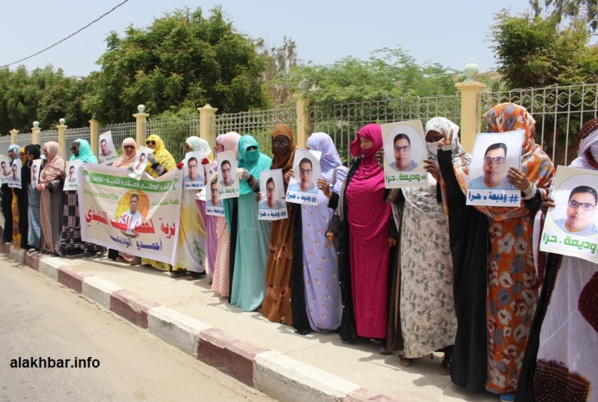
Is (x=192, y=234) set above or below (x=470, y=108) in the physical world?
below

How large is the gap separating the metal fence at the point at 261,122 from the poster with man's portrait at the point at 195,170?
59.8 inches

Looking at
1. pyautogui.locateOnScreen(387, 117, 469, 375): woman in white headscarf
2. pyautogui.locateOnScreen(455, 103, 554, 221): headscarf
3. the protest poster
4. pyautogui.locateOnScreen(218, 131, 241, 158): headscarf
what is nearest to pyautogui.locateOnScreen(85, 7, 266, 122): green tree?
the protest poster

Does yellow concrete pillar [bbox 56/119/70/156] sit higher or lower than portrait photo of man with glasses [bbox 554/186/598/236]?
higher

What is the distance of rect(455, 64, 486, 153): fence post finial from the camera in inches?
225

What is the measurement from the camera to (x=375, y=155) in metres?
4.12

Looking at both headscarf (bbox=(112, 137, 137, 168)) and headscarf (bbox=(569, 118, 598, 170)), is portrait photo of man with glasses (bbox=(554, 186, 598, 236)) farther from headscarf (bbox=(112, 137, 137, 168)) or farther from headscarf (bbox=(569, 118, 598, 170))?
headscarf (bbox=(112, 137, 137, 168))

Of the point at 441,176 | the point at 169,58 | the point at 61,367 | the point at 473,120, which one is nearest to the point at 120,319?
the point at 61,367

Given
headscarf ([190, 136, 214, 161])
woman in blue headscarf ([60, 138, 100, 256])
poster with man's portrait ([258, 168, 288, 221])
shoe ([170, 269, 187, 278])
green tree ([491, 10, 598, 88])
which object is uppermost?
green tree ([491, 10, 598, 88])

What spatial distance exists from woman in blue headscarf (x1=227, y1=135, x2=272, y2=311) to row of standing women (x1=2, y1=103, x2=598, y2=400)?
1 cm

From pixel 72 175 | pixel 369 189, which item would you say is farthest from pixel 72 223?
pixel 369 189

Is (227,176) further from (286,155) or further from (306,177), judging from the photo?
(306,177)

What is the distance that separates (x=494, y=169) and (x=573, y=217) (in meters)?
0.49

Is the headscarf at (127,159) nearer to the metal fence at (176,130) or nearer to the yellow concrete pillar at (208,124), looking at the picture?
the yellow concrete pillar at (208,124)

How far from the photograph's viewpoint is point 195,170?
22.1 ft
